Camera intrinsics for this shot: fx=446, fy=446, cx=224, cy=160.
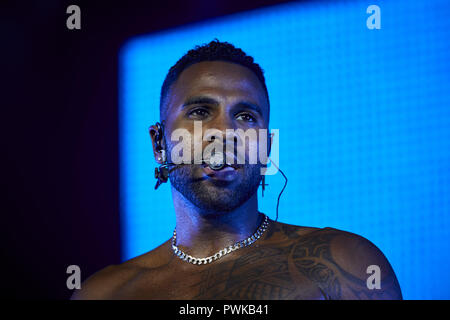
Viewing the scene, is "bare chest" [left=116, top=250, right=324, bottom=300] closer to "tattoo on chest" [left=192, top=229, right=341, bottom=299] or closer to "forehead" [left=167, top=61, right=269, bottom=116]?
"tattoo on chest" [left=192, top=229, right=341, bottom=299]

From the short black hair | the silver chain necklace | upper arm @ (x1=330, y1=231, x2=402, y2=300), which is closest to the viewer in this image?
upper arm @ (x1=330, y1=231, x2=402, y2=300)

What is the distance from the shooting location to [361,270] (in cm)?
155

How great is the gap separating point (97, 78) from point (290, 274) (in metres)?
1.80

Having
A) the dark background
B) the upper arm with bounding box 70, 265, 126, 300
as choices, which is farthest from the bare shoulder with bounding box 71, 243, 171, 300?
the dark background

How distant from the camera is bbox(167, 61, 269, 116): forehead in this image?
5.94 feet

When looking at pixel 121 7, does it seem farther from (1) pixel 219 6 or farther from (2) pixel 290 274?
(2) pixel 290 274

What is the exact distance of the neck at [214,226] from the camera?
1.81 meters

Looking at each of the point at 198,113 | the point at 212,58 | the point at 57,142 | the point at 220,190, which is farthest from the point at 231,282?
the point at 57,142

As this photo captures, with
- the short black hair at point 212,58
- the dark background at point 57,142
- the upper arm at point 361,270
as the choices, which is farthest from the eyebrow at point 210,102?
the dark background at point 57,142

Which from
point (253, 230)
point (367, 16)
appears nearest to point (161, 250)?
point (253, 230)

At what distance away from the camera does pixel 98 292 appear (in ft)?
6.23

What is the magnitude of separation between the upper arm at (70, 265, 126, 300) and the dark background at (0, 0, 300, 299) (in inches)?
29.8

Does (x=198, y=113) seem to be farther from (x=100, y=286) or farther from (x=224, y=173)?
(x=100, y=286)

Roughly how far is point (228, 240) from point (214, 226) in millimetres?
81
